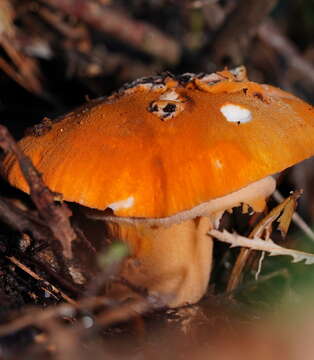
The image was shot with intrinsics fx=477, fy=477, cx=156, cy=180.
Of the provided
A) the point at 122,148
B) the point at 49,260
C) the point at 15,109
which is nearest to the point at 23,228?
the point at 49,260

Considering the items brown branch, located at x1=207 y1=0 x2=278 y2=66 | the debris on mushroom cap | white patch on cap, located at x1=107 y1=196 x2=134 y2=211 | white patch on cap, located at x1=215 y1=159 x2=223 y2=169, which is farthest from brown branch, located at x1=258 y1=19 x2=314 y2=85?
white patch on cap, located at x1=107 y1=196 x2=134 y2=211

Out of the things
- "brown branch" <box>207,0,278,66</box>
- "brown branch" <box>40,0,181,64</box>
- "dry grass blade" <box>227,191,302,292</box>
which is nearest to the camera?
"dry grass blade" <box>227,191,302,292</box>

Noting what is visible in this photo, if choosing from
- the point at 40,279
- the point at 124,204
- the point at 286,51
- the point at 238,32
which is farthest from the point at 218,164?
the point at 286,51

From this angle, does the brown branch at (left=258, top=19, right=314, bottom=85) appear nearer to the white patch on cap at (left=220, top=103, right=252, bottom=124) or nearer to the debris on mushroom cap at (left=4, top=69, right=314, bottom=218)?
the debris on mushroom cap at (left=4, top=69, right=314, bottom=218)

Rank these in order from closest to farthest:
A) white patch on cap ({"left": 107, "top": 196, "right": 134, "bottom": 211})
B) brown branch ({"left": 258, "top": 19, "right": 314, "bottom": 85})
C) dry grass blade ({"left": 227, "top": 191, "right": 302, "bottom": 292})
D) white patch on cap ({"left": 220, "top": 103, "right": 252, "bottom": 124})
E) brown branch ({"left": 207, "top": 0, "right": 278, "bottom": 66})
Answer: white patch on cap ({"left": 107, "top": 196, "right": 134, "bottom": 211}) → white patch on cap ({"left": 220, "top": 103, "right": 252, "bottom": 124}) → dry grass blade ({"left": 227, "top": 191, "right": 302, "bottom": 292}) → brown branch ({"left": 207, "top": 0, "right": 278, "bottom": 66}) → brown branch ({"left": 258, "top": 19, "right": 314, "bottom": 85})

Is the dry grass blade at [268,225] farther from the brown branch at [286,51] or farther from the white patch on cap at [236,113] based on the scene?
the brown branch at [286,51]

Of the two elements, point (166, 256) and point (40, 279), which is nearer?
point (40, 279)

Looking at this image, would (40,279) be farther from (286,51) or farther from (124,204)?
(286,51)
